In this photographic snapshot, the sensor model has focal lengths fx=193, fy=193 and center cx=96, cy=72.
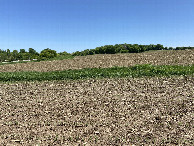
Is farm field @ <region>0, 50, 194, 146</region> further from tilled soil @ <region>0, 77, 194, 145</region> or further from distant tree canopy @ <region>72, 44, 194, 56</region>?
distant tree canopy @ <region>72, 44, 194, 56</region>

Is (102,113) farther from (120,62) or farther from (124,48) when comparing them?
(124,48)

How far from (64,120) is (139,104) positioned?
3.74 m

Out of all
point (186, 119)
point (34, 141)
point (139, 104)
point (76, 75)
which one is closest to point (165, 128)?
point (186, 119)

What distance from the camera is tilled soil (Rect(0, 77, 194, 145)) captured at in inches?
265

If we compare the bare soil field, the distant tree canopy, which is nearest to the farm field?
the bare soil field

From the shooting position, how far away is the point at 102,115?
335 inches

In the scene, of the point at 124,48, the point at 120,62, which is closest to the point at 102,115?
the point at 120,62

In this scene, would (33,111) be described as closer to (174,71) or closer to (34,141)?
(34,141)

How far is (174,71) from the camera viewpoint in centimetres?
1611

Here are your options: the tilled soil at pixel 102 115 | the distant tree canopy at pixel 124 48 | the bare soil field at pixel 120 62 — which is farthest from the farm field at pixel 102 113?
the distant tree canopy at pixel 124 48

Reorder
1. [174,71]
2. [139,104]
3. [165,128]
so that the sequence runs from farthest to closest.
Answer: [174,71]
[139,104]
[165,128]

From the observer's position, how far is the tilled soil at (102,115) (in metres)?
6.74

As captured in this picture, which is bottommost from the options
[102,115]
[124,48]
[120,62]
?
[102,115]

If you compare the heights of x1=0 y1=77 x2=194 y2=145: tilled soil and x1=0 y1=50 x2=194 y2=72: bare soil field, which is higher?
x1=0 y1=50 x2=194 y2=72: bare soil field
